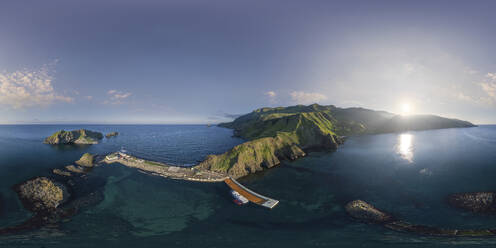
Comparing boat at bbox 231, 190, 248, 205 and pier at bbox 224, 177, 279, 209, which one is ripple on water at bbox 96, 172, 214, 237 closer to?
boat at bbox 231, 190, 248, 205

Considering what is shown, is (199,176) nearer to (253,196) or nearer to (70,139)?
(253,196)

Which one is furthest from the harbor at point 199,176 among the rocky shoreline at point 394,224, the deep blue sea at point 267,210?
the rocky shoreline at point 394,224

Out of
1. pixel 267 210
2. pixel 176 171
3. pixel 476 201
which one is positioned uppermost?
pixel 176 171

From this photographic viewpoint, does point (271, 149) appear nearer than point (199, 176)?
No

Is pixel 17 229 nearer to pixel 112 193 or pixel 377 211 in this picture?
pixel 112 193

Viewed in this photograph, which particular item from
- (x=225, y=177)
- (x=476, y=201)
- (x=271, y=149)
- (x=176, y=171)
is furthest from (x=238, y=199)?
(x=476, y=201)

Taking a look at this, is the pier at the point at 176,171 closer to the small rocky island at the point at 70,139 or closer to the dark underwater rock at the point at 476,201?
the dark underwater rock at the point at 476,201

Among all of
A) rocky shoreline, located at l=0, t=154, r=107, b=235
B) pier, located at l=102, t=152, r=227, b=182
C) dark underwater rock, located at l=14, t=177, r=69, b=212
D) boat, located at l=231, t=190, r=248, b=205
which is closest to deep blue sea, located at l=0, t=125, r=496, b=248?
boat, located at l=231, t=190, r=248, b=205

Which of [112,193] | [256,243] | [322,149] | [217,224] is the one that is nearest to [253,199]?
[217,224]

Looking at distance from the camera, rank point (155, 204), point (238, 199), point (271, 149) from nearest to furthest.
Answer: point (155, 204)
point (238, 199)
point (271, 149)
